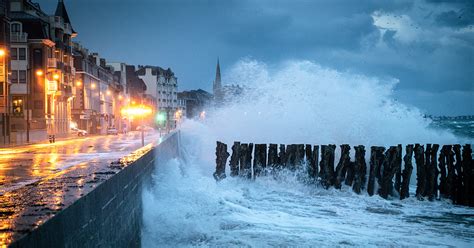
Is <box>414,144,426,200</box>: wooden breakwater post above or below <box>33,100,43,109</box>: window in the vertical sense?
below

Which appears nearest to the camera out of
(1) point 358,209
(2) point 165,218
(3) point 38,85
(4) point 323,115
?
(2) point 165,218

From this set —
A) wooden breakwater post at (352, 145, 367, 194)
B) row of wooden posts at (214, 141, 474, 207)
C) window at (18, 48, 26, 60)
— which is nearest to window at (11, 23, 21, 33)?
window at (18, 48, 26, 60)

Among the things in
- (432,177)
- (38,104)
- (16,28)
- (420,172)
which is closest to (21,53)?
(16,28)

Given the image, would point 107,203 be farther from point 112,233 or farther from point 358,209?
point 358,209

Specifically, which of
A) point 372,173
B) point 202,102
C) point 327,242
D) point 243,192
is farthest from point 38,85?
point 202,102

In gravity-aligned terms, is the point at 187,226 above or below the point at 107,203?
below

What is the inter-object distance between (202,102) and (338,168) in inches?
6636

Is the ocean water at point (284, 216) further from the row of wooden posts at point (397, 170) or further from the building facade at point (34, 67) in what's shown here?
the building facade at point (34, 67)

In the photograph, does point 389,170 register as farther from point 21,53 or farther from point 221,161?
point 21,53

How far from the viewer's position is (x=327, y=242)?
9.70 meters

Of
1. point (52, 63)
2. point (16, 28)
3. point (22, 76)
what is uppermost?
point (16, 28)

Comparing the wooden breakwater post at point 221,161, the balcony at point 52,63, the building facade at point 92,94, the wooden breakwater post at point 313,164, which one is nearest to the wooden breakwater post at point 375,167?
the wooden breakwater post at point 313,164

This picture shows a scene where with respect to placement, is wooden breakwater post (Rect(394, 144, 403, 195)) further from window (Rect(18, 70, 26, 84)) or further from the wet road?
window (Rect(18, 70, 26, 84))

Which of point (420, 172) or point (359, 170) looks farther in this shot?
point (359, 170)
